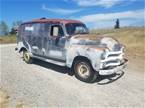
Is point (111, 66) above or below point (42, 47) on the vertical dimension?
below

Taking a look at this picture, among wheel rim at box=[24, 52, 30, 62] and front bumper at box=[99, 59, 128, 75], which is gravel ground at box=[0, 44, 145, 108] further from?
wheel rim at box=[24, 52, 30, 62]

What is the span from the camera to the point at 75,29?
1151 cm

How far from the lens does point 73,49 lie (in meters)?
10.4

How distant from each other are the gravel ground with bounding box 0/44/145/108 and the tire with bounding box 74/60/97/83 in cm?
20

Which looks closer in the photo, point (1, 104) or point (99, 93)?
point (1, 104)

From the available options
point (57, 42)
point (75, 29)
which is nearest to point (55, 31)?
point (57, 42)

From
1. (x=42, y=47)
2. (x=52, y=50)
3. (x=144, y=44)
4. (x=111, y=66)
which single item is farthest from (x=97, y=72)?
(x=144, y=44)

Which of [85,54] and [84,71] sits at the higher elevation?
[85,54]

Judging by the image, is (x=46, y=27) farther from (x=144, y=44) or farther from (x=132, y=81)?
(x=144, y=44)

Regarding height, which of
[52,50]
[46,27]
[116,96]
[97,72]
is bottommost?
[116,96]

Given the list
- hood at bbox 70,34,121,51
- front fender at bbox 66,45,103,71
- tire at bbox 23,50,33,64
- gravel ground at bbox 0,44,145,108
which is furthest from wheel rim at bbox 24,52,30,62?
hood at bbox 70,34,121,51

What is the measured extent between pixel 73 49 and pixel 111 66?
1706 mm

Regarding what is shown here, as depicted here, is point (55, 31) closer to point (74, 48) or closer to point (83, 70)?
point (74, 48)

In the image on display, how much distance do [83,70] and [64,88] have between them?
1287mm
